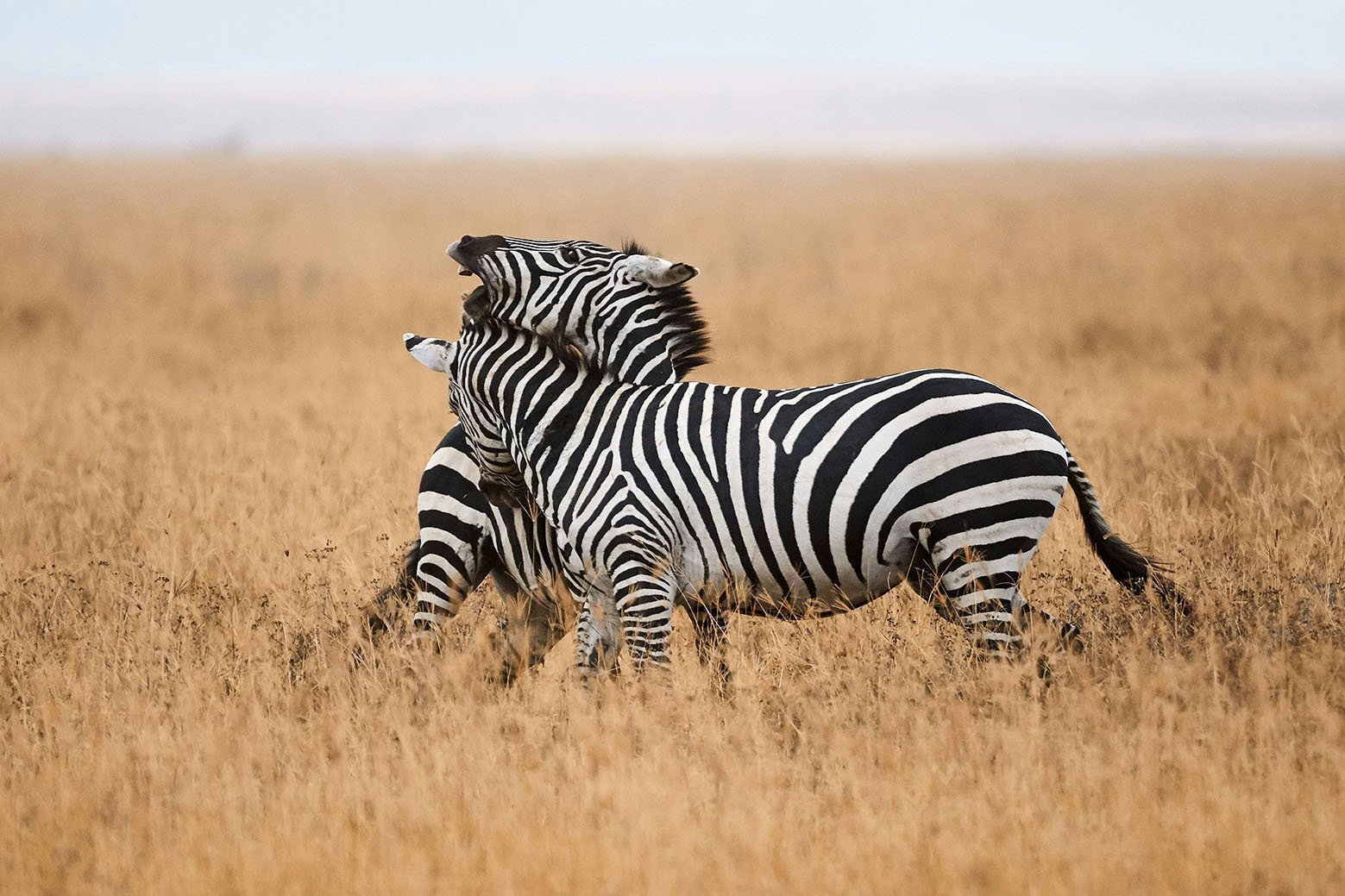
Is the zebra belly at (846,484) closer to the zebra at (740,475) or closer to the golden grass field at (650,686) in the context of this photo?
the zebra at (740,475)

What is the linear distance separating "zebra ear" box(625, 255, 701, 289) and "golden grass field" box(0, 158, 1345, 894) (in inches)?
59.0

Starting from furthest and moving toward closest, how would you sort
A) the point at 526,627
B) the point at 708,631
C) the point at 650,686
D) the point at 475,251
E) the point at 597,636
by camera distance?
the point at 526,627
the point at 708,631
the point at 475,251
the point at 597,636
the point at 650,686

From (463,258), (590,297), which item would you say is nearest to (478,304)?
(463,258)

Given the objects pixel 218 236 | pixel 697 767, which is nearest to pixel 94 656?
pixel 697 767

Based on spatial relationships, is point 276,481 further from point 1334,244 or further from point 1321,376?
point 1334,244

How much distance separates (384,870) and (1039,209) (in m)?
28.6

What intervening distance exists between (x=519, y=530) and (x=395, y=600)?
832 millimetres

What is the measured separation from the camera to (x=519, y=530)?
5.02 metres

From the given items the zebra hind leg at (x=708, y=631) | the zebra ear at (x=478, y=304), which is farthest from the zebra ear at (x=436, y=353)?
the zebra hind leg at (x=708, y=631)

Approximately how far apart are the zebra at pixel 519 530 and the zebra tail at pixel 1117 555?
147 cm

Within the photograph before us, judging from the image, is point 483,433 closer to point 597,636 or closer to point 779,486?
point 597,636

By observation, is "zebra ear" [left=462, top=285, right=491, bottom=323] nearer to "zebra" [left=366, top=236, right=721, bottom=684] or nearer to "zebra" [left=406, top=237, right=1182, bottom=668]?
"zebra" [left=406, top=237, right=1182, bottom=668]

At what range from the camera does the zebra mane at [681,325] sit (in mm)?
4895

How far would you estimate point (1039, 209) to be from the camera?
29.6m
